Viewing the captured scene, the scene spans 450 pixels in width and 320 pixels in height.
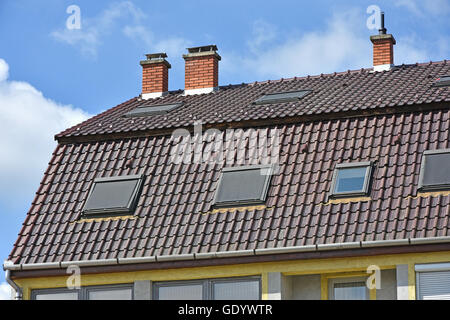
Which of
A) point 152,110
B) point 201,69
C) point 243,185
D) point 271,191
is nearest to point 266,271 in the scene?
point 271,191

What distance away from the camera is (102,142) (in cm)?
2395

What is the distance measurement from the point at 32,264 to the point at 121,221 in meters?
1.99

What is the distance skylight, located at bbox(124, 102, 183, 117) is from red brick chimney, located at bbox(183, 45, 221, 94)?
1.95 metres

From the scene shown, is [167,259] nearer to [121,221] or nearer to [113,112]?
[121,221]

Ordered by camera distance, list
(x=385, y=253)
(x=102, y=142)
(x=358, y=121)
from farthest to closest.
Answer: (x=102, y=142) → (x=358, y=121) → (x=385, y=253)

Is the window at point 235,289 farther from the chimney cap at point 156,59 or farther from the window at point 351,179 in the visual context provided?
the chimney cap at point 156,59

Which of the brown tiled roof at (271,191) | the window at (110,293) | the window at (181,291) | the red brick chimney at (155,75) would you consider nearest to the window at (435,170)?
the brown tiled roof at (271,191)

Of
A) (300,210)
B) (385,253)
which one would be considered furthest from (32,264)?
(385,253)

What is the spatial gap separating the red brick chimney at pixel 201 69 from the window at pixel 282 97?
9.72ft

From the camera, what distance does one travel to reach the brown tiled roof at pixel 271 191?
1992 centimetres

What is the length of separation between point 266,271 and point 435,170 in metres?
3.74

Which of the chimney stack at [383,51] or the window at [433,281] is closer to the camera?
the window at [433,281]

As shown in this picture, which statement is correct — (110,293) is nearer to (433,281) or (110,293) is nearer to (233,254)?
(233,254)

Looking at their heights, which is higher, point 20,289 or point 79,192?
point 79,192
